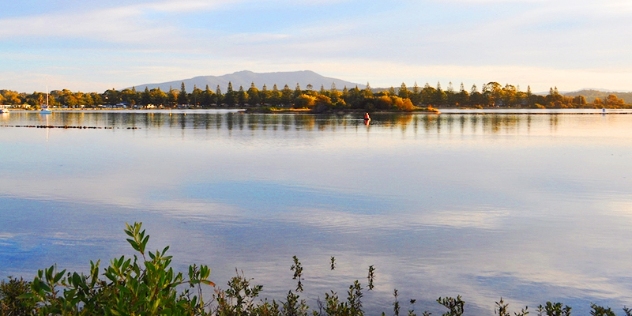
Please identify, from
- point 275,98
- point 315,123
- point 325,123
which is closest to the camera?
point 315,123

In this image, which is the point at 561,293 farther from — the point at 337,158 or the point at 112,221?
the point at 337,158

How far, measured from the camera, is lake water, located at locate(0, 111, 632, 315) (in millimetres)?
6957

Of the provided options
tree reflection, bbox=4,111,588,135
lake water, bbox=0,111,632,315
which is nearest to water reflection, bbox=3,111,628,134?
tree reflection, bbox=4,111,588,135

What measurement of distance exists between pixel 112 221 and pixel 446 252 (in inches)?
219

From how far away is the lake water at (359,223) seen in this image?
696cm

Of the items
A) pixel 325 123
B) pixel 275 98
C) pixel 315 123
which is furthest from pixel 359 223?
pixel 275 98

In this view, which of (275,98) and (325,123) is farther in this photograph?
(275,98)

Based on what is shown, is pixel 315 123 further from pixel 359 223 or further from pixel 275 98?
pixel 275 98

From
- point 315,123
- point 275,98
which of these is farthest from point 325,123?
point 275,98

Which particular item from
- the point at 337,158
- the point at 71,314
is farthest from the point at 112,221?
the point at 337,158

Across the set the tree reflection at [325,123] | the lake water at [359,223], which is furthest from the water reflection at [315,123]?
the lake water at [359,223]

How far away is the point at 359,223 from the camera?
9.91 metres

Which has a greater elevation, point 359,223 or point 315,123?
point 315,123

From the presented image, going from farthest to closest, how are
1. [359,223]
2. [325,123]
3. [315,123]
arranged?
[325,123]
[315,123]
[359,223]
